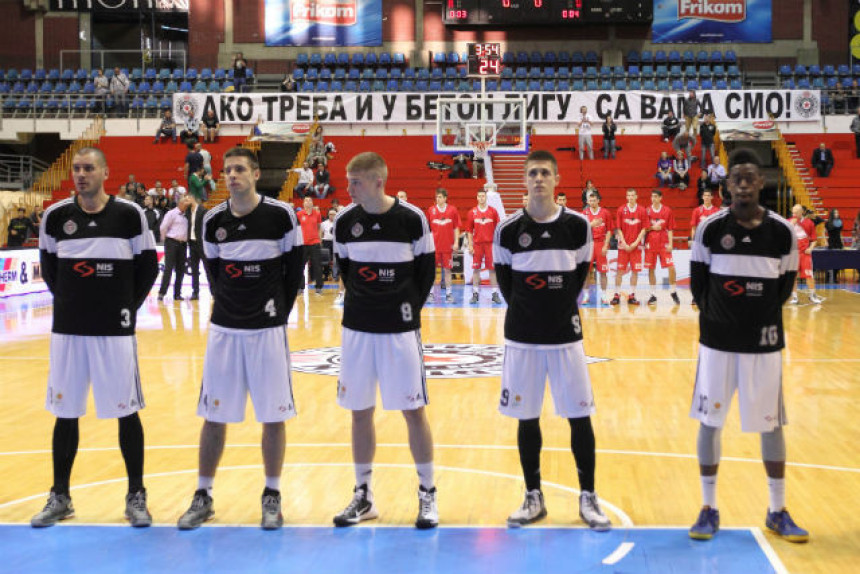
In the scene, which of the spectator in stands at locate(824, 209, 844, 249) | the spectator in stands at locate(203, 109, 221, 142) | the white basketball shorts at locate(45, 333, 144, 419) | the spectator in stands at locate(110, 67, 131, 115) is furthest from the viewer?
the spectator in stands at locate(110, 67, 131, 115)

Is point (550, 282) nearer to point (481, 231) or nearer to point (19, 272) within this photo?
point (481, 231)

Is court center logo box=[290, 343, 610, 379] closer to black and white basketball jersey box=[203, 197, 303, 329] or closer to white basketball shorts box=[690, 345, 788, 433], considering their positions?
black and white basketball jersey box=[203, 197, 303, 329]

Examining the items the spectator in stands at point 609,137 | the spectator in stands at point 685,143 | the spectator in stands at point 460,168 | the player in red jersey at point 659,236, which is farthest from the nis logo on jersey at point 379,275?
the spectator in stands at point 609,137

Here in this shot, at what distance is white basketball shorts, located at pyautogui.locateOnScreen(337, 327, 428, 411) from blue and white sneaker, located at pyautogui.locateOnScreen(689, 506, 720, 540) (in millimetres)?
1627

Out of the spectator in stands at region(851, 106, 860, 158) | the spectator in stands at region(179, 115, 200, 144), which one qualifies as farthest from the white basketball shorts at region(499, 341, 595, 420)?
the spectator in stands at region(851, 106, 860, 158)

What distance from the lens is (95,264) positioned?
19.2 feet

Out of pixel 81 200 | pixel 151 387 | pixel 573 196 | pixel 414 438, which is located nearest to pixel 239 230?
pixel 81 200

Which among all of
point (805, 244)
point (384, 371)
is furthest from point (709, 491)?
point (805, 244)

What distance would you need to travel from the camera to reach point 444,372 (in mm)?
11156

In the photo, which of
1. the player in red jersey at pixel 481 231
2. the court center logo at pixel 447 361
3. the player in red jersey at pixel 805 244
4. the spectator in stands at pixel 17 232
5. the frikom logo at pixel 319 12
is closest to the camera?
the court center logo at pixel 447 361

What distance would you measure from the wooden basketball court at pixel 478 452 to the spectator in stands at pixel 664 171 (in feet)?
52.0

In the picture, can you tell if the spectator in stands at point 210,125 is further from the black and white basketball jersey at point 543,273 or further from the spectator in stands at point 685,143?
the black and white basketball jersey at point 543,273

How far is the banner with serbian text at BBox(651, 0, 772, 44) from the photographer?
116 feet

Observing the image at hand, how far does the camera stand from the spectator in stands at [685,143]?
93.4 feet
